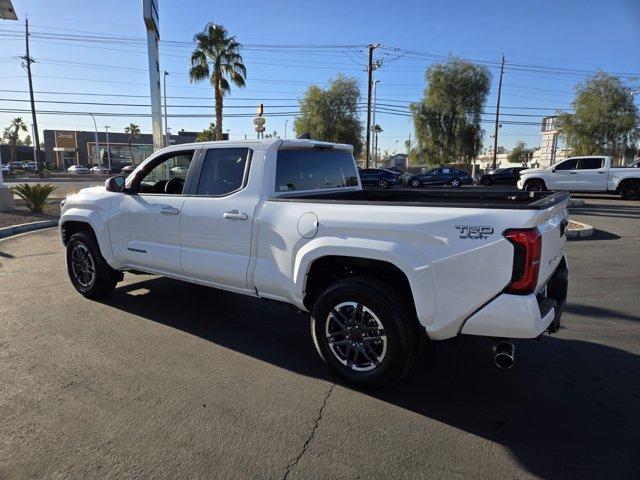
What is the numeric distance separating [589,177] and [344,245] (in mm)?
19990

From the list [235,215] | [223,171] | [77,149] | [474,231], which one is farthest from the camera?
[77,149]

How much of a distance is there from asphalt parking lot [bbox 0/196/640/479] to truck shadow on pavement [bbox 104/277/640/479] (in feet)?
0.04

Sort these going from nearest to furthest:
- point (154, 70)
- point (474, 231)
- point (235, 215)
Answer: point (474, 231) < point (235, 215) < point (154, 70)

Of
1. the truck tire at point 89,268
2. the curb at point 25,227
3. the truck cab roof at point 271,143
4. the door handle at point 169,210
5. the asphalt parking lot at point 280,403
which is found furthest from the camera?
the curb at point 25,227

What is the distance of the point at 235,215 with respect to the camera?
3.95m

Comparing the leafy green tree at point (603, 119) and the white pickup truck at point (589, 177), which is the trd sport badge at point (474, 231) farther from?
the leafy green tree at point (603, 119)

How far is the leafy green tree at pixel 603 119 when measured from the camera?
36.7 metres

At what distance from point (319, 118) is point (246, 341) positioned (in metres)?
41.8

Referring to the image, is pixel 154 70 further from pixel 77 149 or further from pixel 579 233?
pixel 77 149

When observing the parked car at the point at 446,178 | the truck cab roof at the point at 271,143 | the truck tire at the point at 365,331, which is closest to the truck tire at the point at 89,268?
the truck cab roof at the point at 271,143

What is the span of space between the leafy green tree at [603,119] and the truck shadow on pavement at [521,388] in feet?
→ 129

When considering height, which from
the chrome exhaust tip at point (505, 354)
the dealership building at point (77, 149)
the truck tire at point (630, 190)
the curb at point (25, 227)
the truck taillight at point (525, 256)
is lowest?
the curb at point (25, 227)

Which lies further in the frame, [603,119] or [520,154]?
[520,154]

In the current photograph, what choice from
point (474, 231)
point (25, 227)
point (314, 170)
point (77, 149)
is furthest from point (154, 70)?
point (77, 149)
